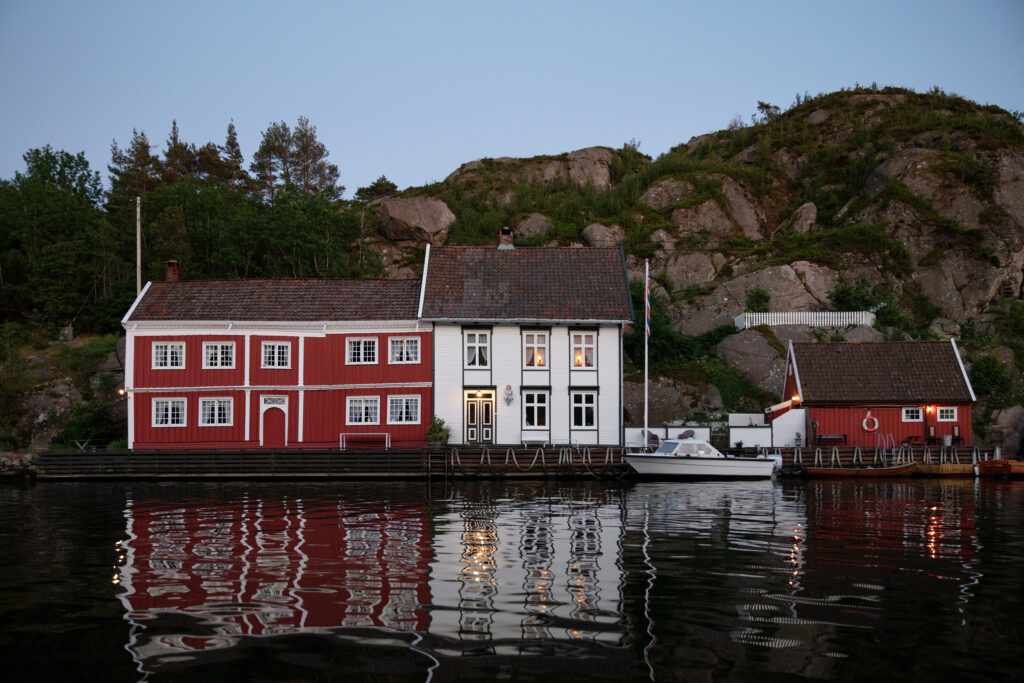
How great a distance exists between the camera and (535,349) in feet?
136

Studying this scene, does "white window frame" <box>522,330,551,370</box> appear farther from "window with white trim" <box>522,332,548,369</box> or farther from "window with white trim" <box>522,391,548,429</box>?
"window with white trim" <box>522,391,548,429</box>

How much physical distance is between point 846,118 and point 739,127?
14.1 m

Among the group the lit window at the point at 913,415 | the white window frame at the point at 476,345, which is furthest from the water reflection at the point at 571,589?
the lit window at the point at 913,415

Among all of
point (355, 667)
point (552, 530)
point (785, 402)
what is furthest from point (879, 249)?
point (355, 667)

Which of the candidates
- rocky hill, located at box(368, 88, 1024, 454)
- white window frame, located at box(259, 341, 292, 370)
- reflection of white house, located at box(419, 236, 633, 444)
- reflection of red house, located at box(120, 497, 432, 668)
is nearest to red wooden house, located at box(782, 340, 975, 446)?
rocky hill, located at box(368, 88, 1024, 454)

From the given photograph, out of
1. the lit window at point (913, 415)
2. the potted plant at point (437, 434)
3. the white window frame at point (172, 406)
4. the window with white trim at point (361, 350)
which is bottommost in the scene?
the potted plant at point (437, 434)

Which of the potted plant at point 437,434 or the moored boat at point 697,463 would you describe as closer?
the moored boat at point 697,463

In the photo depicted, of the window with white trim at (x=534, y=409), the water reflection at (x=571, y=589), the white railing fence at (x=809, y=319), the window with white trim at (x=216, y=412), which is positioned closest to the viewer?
the water reflection at (x=571, y=589)

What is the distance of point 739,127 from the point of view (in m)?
99.4

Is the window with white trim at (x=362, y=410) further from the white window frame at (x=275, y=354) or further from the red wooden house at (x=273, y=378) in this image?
the white window frame at (x=275, y=354)

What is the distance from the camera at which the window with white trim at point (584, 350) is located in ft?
136

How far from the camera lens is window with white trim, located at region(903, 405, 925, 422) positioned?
41.4 m

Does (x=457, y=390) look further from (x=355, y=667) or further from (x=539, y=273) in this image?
(x=355, y=667)

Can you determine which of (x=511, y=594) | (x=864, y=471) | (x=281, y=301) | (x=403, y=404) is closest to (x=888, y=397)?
(x=864, y=471)
